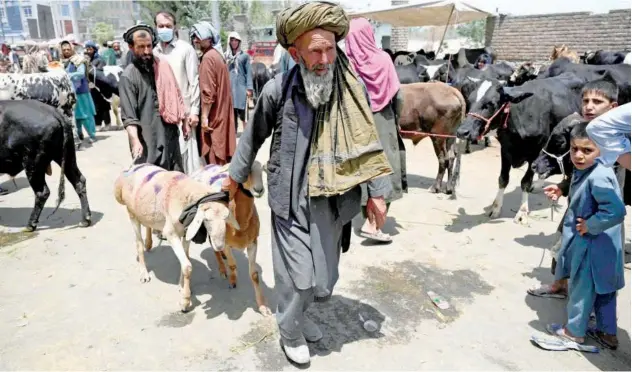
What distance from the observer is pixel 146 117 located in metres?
4.07

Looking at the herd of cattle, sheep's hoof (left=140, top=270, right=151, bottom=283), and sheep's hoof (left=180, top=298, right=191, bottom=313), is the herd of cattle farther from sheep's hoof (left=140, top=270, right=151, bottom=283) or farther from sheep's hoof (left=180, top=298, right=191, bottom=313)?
sheep's hoof (left=180, top=298, right=191, bottom=313)

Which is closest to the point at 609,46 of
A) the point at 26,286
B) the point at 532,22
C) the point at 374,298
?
the point at 532,22

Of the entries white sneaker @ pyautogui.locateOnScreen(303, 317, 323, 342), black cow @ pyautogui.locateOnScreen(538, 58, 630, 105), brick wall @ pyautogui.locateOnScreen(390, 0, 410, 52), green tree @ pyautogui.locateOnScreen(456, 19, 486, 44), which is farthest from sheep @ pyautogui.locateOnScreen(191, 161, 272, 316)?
green tree @ pyautogui.locateOnScreen(456, 19, 486, 44)

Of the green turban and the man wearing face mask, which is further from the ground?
the green turban

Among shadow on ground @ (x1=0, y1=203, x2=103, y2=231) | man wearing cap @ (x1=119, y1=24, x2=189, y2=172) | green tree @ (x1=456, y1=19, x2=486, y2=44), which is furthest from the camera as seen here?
green tree @ (x1=456, y1=19, x2=486, y2=44)

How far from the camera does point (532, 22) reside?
1530cm

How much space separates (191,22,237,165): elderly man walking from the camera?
4.61 meters

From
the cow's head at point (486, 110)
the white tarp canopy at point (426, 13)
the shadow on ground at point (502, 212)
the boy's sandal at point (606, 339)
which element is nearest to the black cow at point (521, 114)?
the cow's head at point (486, 110)

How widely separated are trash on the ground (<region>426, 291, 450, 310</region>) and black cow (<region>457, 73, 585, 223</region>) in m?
2.01

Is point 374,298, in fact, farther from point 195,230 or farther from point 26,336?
point 26,336

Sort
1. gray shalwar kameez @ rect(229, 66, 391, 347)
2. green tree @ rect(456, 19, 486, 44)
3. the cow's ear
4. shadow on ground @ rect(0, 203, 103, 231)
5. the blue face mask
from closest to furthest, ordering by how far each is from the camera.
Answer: gray shalwar kameez @ rect(229, 66, 391, 347), the blue face mask, the cow's ear, shadow on ground @ rect(0, 203, 103, 231), green tree @ rect(456, 19, 486, 44)

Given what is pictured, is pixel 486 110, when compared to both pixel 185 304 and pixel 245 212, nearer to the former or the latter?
pixel 245 212

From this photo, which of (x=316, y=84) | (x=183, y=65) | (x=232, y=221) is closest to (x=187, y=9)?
(x=183, y=65)

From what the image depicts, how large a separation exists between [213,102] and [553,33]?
1413cm
